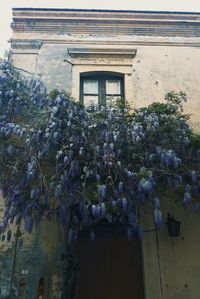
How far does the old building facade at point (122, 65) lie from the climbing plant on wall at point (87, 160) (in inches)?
25.2

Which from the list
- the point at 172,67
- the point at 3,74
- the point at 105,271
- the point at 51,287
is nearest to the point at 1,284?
the point at 51,287

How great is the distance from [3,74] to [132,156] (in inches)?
121

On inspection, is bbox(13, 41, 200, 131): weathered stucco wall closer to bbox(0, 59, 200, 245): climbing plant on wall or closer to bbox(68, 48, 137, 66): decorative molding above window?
bbox(68, 48, 137, 66): decorative molding above window

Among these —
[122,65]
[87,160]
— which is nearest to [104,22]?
[122,65]

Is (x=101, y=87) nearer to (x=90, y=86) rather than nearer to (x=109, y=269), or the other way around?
(x=90, y=86)

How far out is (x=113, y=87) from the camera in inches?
349

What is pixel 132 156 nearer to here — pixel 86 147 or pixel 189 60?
pixel 86 147

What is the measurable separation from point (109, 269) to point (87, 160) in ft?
7.58

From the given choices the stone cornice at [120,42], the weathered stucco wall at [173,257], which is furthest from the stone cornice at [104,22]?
the weathered stucco wall at [173,257]

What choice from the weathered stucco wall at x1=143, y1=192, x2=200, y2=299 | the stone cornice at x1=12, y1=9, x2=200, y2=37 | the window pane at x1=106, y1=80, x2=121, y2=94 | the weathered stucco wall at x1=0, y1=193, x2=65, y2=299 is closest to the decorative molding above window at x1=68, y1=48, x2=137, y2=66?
the window pane at x1=106, y1=80, x2=121, y2=94

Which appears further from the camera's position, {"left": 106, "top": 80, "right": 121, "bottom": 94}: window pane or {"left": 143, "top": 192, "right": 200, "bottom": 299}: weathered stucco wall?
{"left": 106, "top": 80, "right": 121, "bottom": 94}: window pane

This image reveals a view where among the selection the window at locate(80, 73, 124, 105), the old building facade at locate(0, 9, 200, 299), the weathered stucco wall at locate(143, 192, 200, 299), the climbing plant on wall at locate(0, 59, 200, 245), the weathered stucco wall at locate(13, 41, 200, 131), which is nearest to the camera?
the climbing plant on wall at locate(0, 59, 200, 245)

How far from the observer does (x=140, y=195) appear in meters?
5.86

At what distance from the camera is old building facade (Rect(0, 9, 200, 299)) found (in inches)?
267
